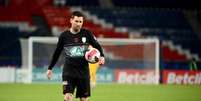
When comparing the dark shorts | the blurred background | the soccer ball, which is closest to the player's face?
the soccer ball

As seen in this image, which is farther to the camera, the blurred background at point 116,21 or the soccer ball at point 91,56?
the blurred background at point 116,21

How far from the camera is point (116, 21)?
38.5 m

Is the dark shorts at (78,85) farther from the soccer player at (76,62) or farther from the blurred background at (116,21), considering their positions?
the blurred background at (116,21)

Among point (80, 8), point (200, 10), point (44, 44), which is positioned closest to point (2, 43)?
point (80, 8)

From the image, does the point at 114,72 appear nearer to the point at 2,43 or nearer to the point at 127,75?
the point at 127,75

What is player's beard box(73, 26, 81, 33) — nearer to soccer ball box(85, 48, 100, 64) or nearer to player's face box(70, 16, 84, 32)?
player's face box(70, 16, 84, 32)

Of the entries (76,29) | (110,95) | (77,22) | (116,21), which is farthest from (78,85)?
(116,21)

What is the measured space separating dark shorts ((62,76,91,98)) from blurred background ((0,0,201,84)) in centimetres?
2470

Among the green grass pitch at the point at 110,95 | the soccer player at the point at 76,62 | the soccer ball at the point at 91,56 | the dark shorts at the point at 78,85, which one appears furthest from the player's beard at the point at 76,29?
the green grass pitch at the point at 110,95

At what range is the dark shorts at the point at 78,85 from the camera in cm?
952

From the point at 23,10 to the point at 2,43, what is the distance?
2.96 m

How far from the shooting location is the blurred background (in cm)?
3634

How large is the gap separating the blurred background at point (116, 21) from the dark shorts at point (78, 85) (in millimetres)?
24702

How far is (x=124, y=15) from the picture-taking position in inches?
1524
